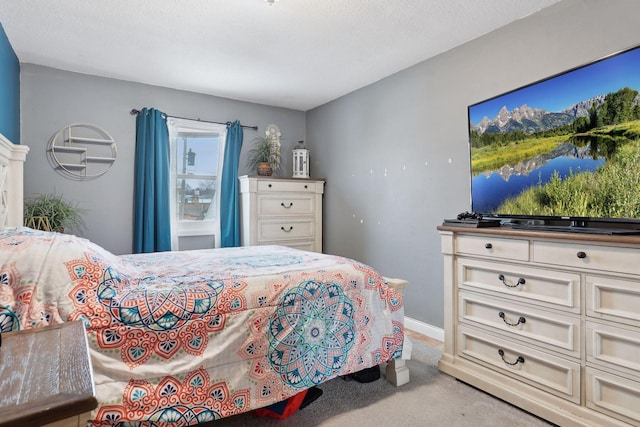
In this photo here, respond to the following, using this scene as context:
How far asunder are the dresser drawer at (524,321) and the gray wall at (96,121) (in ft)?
11.0

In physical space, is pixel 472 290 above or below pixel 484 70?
below

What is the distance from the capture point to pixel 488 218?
251 centimetres

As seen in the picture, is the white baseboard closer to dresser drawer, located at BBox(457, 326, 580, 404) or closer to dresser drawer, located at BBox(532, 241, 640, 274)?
dresser drawer, located at BBox(457, 326, 580, 404)

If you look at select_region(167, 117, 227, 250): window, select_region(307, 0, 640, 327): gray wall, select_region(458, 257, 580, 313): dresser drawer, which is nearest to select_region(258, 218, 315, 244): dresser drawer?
select_region(307, 0, 640, 327): gray wall

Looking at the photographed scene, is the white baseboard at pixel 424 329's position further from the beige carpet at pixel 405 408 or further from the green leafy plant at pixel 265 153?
the green leafy plant at pixel 265 153

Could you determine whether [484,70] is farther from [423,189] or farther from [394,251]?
[394,251]

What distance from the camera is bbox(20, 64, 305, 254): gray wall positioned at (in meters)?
3.38

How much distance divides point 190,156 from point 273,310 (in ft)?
9.68

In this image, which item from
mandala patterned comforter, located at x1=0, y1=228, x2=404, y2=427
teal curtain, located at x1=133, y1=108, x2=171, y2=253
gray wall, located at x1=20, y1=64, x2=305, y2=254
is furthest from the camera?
teal curtain, located at x1=133, y1=108, x2=171, y2=253

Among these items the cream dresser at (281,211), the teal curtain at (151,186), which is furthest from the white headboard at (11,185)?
the cream dresser at (281,211)

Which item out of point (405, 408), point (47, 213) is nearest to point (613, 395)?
point (405, 408)

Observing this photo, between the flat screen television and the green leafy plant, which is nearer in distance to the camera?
the flat screen television

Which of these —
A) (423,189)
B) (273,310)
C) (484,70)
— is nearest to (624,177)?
(484,70)

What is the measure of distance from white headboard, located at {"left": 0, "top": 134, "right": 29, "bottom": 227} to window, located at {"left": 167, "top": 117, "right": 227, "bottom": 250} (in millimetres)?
1592
